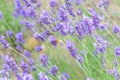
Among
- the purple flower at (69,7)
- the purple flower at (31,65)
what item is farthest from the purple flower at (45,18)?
the purple flower at (31,65)

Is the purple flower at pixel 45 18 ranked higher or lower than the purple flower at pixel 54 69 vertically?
higher

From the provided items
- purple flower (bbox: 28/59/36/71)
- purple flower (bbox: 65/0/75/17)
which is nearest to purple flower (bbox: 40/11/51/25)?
purple flower (bbox: 65/0/75/17)

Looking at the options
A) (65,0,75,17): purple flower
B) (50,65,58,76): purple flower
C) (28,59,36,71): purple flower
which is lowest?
(50,65,58,76): purple flower

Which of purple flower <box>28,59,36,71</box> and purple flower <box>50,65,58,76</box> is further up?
purple flower <box>28,59,36,71</box>

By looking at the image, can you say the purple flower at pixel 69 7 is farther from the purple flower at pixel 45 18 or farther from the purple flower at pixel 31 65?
the purple flower at pixel 31 65

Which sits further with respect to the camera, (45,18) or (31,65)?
(31,65)

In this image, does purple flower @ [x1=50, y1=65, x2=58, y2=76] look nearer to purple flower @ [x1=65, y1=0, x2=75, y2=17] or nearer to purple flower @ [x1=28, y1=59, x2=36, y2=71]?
purple flower @ [x1=28, y1=59, x2=36, y2=71]

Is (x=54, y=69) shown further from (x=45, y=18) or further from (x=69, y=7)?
(x=69, y=7)

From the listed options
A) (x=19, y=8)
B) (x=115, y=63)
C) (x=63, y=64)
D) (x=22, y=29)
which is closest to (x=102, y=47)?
(x=115, y=63)

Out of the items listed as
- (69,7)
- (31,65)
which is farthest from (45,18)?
(31,65)

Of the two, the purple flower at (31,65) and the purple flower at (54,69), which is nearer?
the purple flower at (54,69)

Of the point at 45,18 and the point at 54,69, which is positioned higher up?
the point at 45,18

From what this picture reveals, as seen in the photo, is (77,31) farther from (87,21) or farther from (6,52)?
(6,52)
